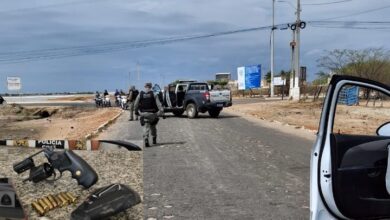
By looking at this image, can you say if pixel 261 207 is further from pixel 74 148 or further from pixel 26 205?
pixel 26 205

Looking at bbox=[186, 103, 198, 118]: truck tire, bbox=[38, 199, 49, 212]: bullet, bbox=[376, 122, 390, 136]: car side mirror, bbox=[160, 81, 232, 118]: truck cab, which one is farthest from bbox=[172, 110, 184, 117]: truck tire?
bbox=[376, 122, 390, 136]: car side mirror

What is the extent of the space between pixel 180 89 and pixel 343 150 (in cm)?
2656

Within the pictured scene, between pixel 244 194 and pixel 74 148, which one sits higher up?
pixel 74 148

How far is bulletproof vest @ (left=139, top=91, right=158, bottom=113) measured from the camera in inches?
588

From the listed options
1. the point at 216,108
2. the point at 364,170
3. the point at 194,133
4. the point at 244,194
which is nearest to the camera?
the point at 364,170

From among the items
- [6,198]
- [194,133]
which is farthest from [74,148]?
[194,133]

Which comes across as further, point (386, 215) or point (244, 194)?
point (244, 194)

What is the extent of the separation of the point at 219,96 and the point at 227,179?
20162 mm

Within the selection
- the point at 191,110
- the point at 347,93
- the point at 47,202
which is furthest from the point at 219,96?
the point at 47,202

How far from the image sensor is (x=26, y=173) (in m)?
5.90

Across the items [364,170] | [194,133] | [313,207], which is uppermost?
[364,170]

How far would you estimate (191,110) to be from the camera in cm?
2983

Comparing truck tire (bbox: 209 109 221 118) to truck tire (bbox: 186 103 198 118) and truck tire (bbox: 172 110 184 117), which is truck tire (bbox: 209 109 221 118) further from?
truck tire (bbox: 172 110 184 117)

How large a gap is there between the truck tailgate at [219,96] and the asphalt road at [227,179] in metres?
12.4
